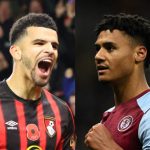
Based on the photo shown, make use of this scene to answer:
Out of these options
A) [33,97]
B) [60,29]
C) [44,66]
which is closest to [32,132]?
[33,97]

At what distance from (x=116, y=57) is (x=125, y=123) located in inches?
11.1

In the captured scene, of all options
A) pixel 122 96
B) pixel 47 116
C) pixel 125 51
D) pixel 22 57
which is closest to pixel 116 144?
pixel 122 96

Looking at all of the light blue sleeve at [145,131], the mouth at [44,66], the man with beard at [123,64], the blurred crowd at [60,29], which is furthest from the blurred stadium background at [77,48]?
the light blue sleeve at [145,131]

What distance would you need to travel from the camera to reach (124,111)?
5.88 feet

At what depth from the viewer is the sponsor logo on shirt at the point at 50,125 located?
6.77 feet

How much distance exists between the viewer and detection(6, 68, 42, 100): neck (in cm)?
207

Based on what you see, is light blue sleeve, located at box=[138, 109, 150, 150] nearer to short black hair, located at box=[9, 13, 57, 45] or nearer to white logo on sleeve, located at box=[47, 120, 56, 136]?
white logo on sleeve, located at box=[47, 120, 56, 136]

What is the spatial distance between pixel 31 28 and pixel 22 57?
15 cm

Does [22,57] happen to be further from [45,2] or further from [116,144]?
[45,2]

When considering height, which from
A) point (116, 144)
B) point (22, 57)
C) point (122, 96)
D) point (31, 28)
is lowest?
point (116, 144)

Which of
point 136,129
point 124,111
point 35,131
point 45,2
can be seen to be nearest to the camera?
point 136,129

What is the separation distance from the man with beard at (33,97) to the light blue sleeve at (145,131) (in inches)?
21.8

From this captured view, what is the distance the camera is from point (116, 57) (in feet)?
5.99

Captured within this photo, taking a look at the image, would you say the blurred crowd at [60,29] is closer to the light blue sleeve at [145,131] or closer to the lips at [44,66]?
the lips at [44,66]
